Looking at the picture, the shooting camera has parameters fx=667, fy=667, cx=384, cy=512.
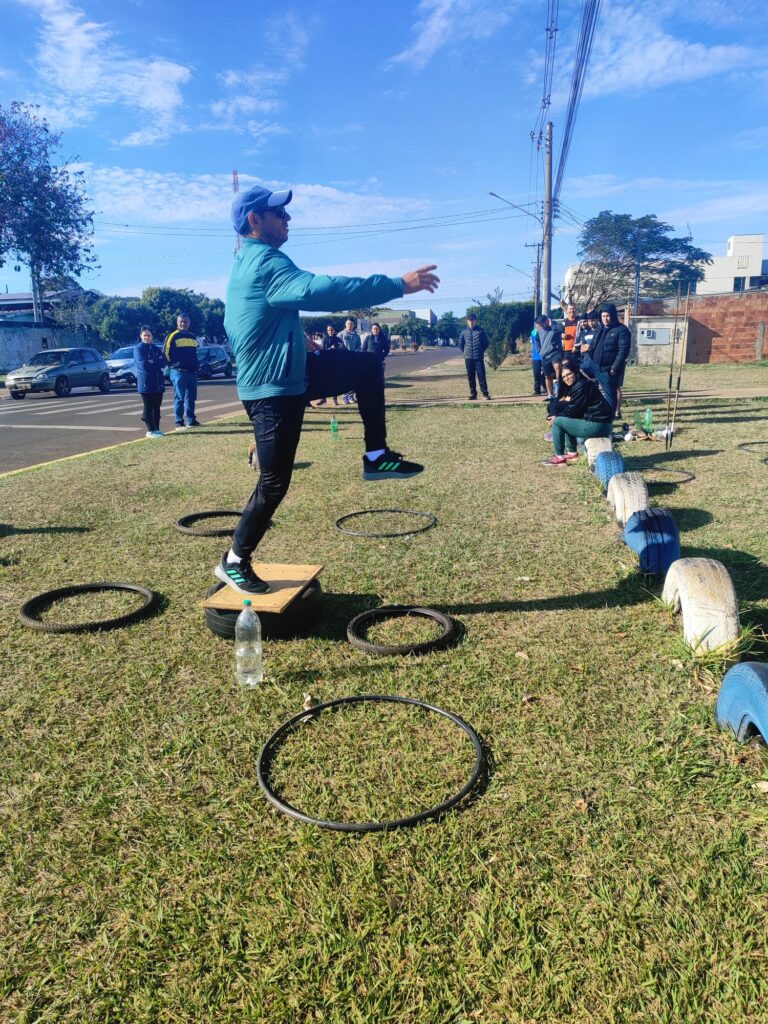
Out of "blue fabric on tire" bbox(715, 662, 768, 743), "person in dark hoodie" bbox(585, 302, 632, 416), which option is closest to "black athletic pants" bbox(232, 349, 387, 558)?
"blue fabric on tire" bbox(715, 662, 768, 743)

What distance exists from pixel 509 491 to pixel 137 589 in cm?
435

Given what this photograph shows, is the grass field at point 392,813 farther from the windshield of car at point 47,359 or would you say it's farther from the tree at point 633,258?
the tree at point 633,258

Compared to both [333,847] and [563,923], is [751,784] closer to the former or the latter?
[563,923]

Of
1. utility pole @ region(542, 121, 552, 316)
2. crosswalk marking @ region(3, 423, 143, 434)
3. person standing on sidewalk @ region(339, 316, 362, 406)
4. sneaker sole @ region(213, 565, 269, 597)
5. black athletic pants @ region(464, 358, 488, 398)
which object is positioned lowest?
crosswalk marking @ region(3, 423, 143, 434)

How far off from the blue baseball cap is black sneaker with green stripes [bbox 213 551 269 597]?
188cm

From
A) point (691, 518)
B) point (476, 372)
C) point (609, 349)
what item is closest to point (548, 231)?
point (476, 372)

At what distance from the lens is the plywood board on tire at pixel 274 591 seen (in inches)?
148

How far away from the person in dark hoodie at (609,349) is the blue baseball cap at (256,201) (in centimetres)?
795

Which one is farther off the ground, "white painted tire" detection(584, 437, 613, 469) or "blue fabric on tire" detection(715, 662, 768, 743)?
"white painted tire" detection(584, 437, 613, 469)

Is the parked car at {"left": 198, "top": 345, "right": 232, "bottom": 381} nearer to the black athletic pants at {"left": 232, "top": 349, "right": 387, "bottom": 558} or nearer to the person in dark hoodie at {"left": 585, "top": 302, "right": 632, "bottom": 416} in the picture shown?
the person in dark hoodie at {"left": 585, "top": 302, "right": 632, "bottom": 416}

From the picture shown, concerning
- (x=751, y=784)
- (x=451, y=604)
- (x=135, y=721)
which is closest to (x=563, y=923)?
(x=751, y=784)

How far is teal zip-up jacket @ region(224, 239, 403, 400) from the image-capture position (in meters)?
3.38

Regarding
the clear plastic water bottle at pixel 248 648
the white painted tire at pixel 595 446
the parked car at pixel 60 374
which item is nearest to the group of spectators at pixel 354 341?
the white painted tire at pixel 595 446

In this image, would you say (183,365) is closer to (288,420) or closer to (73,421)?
(73,421)
